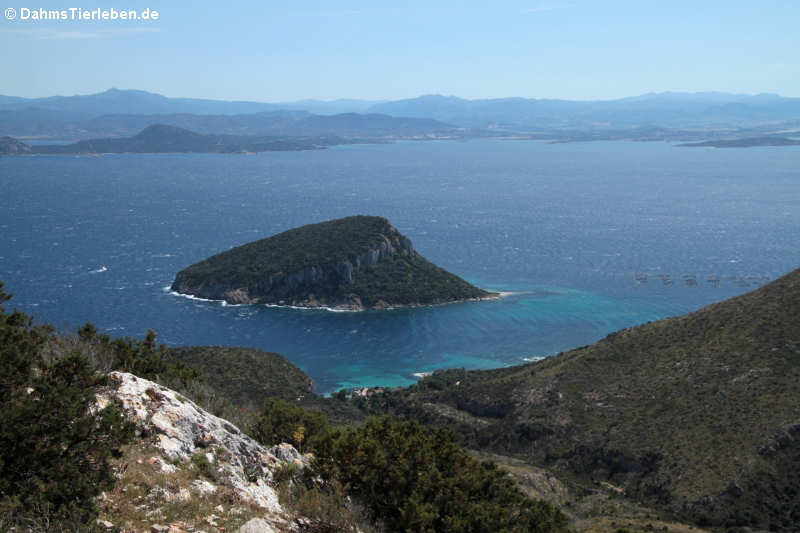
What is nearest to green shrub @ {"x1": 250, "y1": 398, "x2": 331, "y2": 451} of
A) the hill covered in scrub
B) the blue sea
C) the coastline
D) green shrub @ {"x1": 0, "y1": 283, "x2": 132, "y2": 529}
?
green shrub @ {"x1": 0, "y1": 283, "x2": 132, "y2": 529}

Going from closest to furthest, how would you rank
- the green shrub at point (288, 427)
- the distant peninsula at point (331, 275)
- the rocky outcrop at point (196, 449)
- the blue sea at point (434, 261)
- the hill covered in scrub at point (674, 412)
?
the rocky outcrop at point (196, 449) < the green shrub at point (288, 427) < the hill covered in scrub at point (674, 412) < the blue sea at point (434, 261) < the distant peninsula at point (331, 275)

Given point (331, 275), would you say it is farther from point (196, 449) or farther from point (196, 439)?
point (196, 449)

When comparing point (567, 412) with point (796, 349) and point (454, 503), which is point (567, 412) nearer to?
point (796, 349)

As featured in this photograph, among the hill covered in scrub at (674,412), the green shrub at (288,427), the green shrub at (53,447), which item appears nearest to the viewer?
the green shrub at (53,447)

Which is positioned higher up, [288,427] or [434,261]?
[288,427]

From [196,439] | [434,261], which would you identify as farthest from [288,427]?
[434,261]

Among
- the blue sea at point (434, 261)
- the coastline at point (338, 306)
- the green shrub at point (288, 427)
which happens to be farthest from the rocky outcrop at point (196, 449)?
the coastline at point (338, 306)

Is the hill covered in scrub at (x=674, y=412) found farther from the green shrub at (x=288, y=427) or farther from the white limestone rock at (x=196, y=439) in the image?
the white limestone rock at (x=196, y=439)
